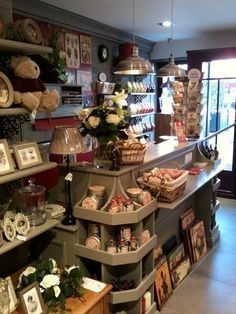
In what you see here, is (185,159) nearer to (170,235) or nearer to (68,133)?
(170,235)

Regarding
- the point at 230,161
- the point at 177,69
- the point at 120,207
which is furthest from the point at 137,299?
the point at 230,161

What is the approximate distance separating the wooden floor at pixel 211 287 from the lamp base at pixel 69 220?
42.2 inches

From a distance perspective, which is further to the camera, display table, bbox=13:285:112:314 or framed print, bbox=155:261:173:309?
framed print, bbox=155:261:173:309

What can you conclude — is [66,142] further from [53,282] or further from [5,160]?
[53,282]

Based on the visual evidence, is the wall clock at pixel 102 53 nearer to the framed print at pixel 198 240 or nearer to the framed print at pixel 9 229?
the framed print at pixel 198 240

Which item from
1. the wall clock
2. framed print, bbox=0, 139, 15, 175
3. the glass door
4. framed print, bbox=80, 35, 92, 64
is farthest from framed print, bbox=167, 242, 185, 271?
the wall clock

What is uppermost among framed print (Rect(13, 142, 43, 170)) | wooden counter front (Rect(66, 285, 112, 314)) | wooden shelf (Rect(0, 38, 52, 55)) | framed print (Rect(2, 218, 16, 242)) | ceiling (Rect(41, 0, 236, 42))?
ceiling (Rect(41, 0, 236, 42))

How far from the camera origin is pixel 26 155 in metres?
1.76

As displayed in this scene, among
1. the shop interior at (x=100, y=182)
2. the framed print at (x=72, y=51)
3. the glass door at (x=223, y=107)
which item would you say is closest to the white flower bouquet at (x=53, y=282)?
the shop interior at (x=100, y=182)

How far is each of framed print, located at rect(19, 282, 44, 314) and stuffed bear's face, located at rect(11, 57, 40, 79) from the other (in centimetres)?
110

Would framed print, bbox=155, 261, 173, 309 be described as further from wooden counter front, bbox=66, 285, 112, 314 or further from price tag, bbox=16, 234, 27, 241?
price tag, bbox=16, 234, 27, 241

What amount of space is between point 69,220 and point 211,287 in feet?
4.94

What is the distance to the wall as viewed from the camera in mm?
5051

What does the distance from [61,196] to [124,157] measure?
53cm
